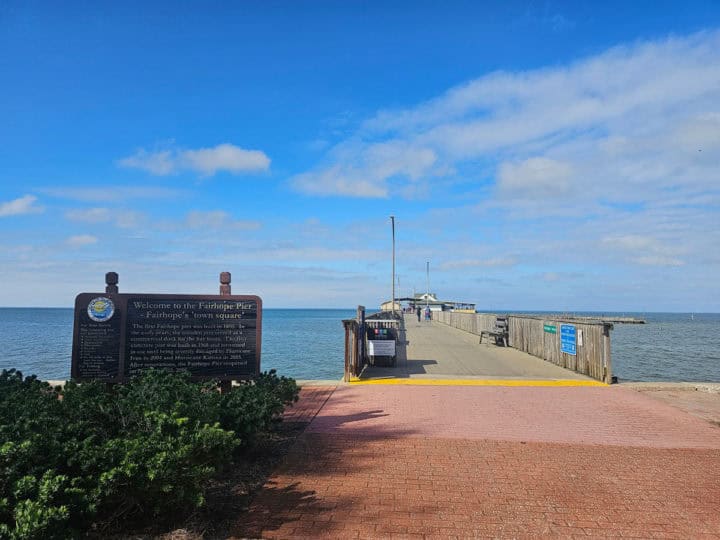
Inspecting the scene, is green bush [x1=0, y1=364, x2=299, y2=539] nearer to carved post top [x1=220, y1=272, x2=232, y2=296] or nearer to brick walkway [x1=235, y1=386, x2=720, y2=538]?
brick walkway [x1=235, y1=386, x2=720, y2=538]

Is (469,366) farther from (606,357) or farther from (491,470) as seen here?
(491,470)

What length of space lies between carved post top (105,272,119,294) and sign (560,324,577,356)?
10.7m

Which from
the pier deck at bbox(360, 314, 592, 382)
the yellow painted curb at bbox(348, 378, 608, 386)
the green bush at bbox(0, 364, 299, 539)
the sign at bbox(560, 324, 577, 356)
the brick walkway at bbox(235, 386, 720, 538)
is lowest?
the brick walkway at bbox(235, 386, 720, 538)

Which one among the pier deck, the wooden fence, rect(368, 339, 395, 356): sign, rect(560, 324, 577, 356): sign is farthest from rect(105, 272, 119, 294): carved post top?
rect(560, 324, 577, 356): sign

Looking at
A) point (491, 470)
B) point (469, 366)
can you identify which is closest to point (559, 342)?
point (469, 366)

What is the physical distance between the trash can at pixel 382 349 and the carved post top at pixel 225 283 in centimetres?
638

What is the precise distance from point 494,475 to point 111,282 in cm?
553

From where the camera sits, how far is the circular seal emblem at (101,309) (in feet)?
21.1

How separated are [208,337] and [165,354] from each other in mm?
607

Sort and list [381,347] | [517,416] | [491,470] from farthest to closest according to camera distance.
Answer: [381,347] < [517,416] < [491,470]

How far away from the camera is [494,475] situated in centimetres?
484

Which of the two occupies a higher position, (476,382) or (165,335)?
(165,335)

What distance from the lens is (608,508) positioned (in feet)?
13.4

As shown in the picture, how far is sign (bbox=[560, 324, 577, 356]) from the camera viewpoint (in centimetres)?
1250
